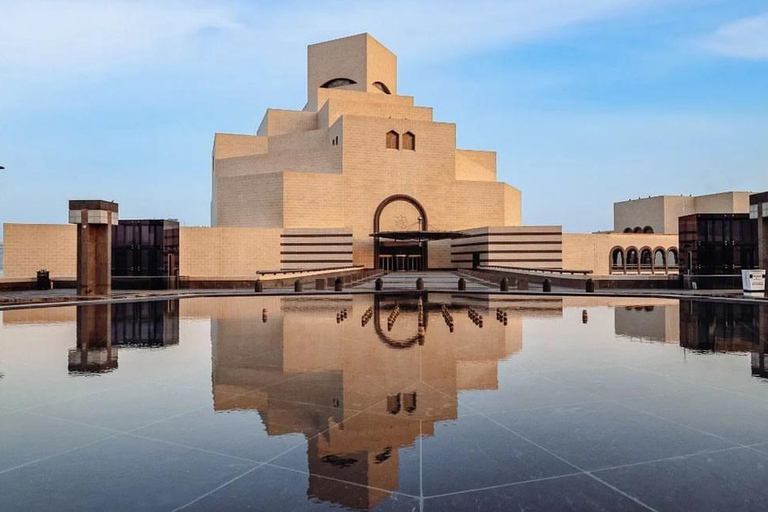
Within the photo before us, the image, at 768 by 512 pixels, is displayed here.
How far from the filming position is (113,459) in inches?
172

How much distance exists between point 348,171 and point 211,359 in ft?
132

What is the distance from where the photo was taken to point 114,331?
12602 millimetres

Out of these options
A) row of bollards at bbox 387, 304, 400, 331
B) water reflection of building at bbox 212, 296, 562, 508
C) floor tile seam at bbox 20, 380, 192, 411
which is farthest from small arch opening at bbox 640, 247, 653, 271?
floor tile seam at bbox 20, 380, 192, 411

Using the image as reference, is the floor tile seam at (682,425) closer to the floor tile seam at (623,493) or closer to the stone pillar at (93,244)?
the floor tile seam at (623,493)

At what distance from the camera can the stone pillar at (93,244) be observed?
2366cm

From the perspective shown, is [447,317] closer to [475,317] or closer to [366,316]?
[475,317]

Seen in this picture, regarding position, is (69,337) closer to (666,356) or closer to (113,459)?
(113,459)

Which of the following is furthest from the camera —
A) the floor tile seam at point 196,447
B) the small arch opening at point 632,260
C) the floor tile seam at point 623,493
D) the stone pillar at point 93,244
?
the small arch opening at point 632,260

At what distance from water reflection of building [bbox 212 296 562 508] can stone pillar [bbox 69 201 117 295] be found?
12932 millimetres

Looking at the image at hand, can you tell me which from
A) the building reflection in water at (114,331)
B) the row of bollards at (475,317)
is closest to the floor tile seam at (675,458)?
the building reflection in water at (114,331)

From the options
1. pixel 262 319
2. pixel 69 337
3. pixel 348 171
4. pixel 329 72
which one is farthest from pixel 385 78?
pixel 69 337

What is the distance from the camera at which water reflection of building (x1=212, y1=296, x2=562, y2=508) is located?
4359 mm

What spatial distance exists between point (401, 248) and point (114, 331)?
38.3m

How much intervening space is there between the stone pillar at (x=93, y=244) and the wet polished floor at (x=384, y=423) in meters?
13.7
